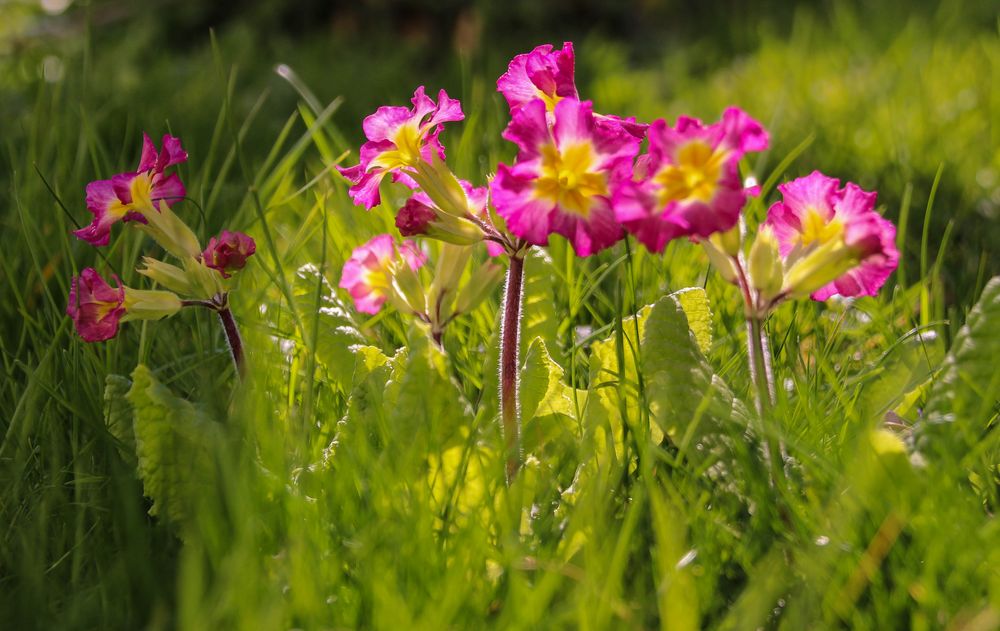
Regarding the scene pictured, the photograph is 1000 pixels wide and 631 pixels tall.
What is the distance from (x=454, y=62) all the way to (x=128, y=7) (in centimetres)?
174

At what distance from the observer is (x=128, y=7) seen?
14.9ft

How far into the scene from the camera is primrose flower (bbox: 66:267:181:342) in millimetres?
1125

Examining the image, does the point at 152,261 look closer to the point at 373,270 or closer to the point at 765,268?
the point at 373,270

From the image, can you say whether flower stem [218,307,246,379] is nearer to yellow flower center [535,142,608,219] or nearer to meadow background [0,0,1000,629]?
meadow background [0,0,1000,629]

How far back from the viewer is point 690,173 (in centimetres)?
96

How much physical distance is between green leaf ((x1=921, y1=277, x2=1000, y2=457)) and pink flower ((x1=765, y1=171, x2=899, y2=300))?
10 cm

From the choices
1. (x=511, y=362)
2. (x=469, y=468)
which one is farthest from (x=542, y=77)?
(x=469, y=468)

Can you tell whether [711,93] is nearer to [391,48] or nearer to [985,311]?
[391,48]

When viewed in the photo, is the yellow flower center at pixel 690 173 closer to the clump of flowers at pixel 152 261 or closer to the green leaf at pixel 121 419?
the clump of flowers at pixel 152 261

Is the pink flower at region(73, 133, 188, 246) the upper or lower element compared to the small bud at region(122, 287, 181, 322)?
Result: upper

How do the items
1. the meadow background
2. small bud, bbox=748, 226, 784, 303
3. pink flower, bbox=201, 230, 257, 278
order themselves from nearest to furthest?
the meadow background
small bud, bbox=748, 226, 784, 303
pink flower, bbox=201, 230, 257, 278

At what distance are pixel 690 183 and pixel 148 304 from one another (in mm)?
611

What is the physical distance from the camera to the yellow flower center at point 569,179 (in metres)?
1.00

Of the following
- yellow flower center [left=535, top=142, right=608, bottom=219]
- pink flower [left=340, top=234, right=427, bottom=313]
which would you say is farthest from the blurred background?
yellow flower center [left=535, top=142, right=608, bottom=219]
